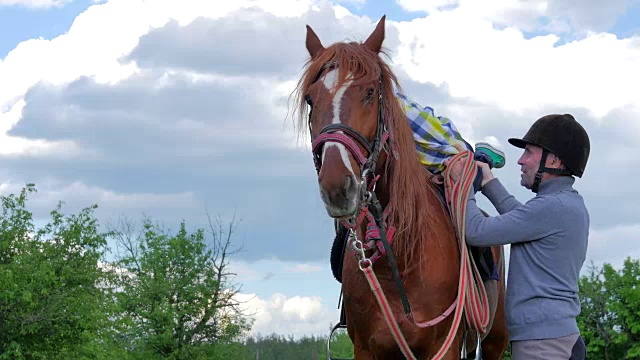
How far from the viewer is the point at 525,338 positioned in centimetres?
583

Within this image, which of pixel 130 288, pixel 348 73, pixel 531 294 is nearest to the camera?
pixel 348 73

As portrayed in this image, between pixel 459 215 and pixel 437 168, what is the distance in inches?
27.3

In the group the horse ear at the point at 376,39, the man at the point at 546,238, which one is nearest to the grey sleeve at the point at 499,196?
the man at the point at 546,238

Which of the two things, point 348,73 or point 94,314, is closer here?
point 348,73

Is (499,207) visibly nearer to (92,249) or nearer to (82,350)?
(82,350)

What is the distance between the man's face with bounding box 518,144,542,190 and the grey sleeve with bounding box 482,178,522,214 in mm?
157

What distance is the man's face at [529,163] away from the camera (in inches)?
236

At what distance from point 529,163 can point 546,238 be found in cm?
58

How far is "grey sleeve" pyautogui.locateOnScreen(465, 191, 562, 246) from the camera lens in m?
5.75

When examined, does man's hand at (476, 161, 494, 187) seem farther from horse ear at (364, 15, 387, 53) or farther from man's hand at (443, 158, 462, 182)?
horse ear at (364, 15, 387, 53)

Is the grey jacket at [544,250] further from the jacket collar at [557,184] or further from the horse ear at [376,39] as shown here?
the horse ear at [376,39]

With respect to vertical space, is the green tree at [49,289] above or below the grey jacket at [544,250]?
above

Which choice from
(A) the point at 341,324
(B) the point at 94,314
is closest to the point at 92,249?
(B) the point at 94,314

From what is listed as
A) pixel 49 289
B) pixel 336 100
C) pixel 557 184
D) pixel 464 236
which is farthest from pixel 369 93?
pixel 49 289
